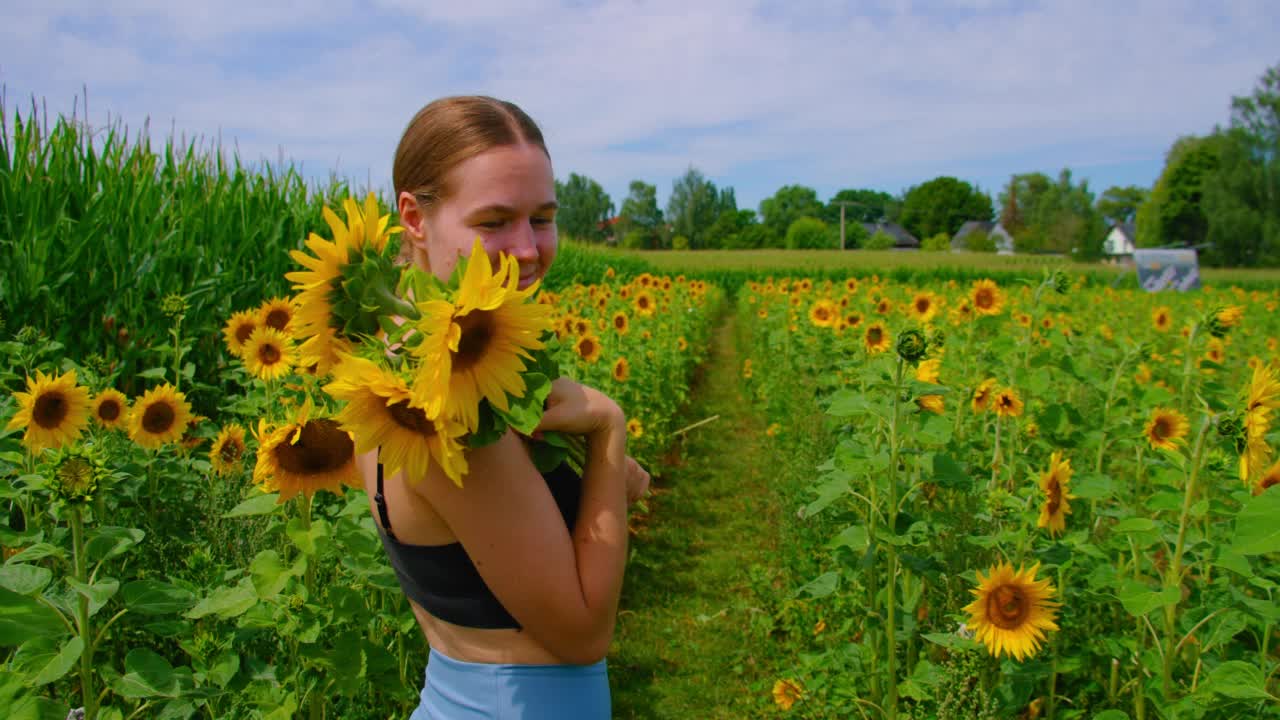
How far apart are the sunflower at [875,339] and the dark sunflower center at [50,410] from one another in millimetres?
3417

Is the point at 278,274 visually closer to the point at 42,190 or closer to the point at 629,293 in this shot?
A: the point at 42,190

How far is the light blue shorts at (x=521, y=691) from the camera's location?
112 centimetres

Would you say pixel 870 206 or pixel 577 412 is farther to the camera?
pixel 870 206

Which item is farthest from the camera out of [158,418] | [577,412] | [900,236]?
[900,236]

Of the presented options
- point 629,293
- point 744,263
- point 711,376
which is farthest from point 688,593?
point 744,263

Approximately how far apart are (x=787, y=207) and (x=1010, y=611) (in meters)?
95.5

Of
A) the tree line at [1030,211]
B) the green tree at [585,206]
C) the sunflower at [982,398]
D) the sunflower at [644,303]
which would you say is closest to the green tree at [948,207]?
the tree line at [1030,211]

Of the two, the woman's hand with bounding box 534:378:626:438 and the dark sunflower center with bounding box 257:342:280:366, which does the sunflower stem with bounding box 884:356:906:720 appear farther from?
the dark sunflower center with bounding box 257:342:280:366

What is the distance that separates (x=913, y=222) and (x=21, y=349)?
103 metres

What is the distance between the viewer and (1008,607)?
6.75ft


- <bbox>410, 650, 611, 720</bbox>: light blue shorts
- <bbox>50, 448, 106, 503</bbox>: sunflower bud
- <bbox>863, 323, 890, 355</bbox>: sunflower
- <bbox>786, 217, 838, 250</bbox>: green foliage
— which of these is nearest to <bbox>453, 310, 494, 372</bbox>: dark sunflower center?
<bbox>410, 650, 611, 720</bbox>: light blue shorts

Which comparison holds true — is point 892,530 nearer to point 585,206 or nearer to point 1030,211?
point 585,206

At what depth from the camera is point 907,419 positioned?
2.45 m

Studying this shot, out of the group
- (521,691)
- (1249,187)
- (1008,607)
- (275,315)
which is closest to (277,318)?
(275,315)
